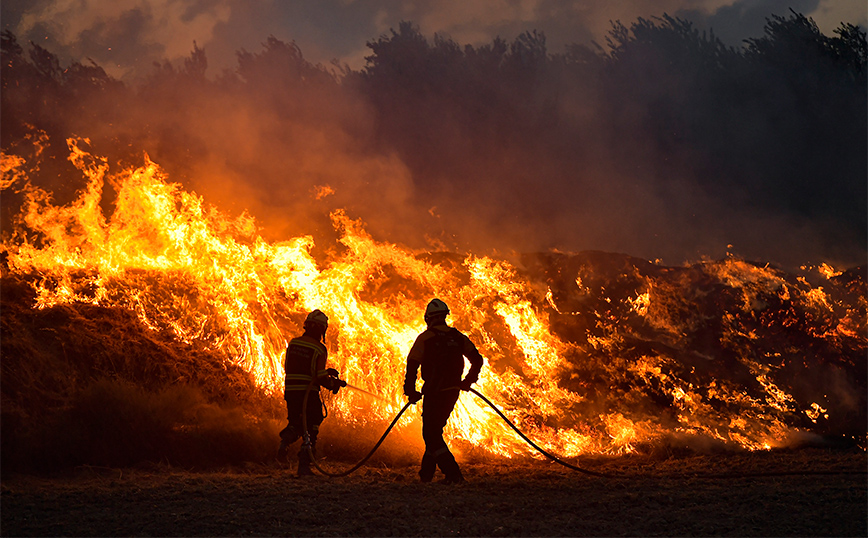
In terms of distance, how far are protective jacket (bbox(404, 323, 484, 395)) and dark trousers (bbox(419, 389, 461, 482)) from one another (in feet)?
0.38

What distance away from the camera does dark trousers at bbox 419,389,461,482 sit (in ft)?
23.4

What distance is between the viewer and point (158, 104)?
36.1 ft

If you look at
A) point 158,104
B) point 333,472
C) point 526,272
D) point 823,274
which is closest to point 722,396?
point 823,274

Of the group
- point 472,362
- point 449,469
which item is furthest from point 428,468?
point 472,362

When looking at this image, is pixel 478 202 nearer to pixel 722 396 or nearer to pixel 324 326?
pixel 324 326

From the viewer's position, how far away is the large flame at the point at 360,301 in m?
Answer: 10.3

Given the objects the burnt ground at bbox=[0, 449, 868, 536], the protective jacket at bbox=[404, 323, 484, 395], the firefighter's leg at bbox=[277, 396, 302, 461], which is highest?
the protective jacket at bbox=[404, 323, 484, 395]

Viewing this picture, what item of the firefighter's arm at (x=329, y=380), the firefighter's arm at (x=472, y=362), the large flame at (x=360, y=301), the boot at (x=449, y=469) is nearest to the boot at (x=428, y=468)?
the boot at (x=449, y=469)

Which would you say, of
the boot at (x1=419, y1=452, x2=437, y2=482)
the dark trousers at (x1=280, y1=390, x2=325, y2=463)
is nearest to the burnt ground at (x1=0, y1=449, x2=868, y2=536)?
the boot at (x1=419, y1=452, x2=437, y2=482)

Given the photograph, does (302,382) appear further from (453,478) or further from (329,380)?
(453,478)

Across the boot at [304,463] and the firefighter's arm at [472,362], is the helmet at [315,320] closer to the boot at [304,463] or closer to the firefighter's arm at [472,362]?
the boot at [304,463]

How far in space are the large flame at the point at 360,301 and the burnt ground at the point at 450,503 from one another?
2266 millimetres

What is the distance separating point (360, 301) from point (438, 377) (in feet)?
12.0

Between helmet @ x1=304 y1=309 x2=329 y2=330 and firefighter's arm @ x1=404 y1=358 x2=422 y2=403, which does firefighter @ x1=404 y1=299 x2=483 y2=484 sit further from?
helmet @ x1=304 y1=309 x2=329 y2=330
